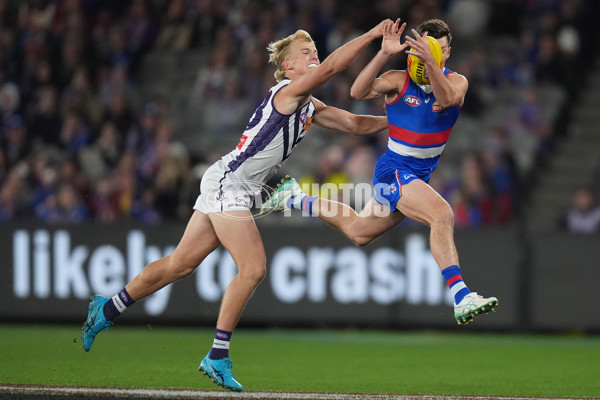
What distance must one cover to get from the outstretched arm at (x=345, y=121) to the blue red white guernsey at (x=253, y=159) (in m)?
0.53

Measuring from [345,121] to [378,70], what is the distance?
914 mm

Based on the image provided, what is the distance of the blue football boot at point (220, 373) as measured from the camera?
776 centimetres

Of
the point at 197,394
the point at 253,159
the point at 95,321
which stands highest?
the point at 253,159

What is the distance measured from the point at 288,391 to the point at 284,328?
534 centimetres

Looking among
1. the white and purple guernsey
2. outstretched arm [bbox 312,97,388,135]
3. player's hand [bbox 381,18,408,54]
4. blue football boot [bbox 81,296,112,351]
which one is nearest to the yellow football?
player's hand [bbox 381,18,408,54]

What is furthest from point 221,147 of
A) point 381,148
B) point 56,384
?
point 56,384

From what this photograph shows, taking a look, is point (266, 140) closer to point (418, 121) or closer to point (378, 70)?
point (378, 70)

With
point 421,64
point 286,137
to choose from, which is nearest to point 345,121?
point 286,137

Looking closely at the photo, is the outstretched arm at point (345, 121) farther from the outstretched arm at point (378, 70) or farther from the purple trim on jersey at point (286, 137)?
the purple trim on jersey at point (286, 137)

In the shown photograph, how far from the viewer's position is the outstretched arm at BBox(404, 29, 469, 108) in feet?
24.9

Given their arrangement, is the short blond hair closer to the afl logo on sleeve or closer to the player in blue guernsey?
the player in blue guernsey

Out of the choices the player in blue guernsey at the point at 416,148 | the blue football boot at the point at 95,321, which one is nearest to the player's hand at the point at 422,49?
the player in blue guernsey at the point at 416,148

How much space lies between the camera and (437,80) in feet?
25.3

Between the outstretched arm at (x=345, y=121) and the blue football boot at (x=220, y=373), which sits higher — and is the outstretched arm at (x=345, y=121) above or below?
above
